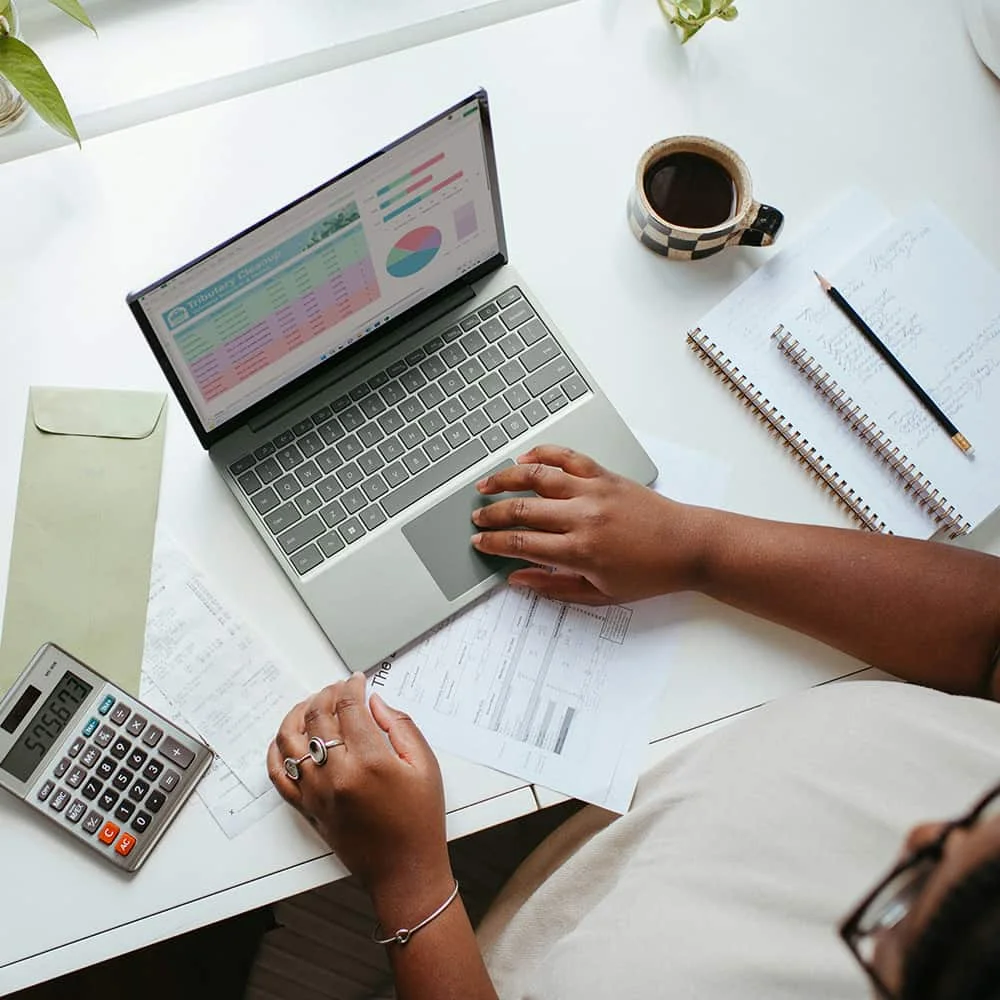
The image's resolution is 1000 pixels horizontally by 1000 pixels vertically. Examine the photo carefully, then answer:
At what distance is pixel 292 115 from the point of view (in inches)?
36.5

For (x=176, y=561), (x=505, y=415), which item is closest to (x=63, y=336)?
(x=176, y=561)

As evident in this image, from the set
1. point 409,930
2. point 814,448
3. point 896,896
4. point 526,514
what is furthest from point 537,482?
point 896,896

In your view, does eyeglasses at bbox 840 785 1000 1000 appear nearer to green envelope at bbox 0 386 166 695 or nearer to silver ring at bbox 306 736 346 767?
silver ring at bbox 306 736 346 767

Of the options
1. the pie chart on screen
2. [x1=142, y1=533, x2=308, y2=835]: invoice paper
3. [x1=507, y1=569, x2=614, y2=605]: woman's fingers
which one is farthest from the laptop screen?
[x1=507, y1=569, x2=614, y2=605]: woman's fingers

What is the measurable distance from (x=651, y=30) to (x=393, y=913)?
84 cm

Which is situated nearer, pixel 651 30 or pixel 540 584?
pixel 540 584

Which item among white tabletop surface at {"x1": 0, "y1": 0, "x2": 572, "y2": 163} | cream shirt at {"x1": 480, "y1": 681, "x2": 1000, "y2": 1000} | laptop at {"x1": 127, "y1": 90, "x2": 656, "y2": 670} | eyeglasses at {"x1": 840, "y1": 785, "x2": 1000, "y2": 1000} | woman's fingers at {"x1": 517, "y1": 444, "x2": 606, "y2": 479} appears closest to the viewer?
eyeglasses at {"x1": 840, "y1": 785, "x2": 1000, "y2": 1000}

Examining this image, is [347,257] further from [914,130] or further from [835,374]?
[914,130]

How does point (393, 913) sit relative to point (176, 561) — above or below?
below

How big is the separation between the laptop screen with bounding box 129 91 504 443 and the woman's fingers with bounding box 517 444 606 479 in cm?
17

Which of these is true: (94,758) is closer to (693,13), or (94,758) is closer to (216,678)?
(216,678)

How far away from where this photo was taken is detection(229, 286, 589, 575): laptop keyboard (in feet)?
2.66

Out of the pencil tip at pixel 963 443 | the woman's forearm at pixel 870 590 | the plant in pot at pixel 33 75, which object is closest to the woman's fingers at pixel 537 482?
the woman's forearm at pixel 870 590

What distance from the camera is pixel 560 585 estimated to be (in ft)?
2.69
